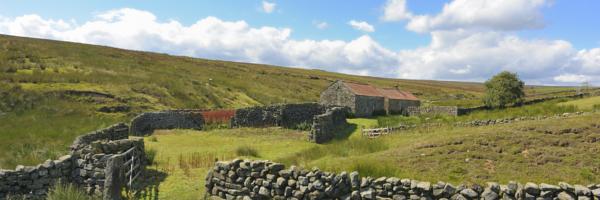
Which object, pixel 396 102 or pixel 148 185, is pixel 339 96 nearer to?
pixel 396 102

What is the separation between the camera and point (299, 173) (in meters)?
10.4

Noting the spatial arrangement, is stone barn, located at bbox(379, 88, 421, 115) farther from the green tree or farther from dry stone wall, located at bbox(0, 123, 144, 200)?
dry stone wall, located at bbox(0, 123, 144, 200)

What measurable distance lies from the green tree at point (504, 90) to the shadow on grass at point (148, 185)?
43.2 meters

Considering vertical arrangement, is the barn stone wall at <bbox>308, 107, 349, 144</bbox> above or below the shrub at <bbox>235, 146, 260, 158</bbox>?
above

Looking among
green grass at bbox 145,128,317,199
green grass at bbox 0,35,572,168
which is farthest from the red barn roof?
green grass at bbox 145,128,317,199

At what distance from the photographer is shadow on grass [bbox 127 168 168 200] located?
458 inches

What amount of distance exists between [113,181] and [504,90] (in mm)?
47545

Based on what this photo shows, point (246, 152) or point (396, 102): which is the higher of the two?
point (396, 102)

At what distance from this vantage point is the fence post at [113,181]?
10.4 meters

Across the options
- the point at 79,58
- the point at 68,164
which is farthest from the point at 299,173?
the point at 79,58

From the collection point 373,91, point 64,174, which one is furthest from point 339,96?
point 64,174

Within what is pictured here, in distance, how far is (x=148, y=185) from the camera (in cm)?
1290

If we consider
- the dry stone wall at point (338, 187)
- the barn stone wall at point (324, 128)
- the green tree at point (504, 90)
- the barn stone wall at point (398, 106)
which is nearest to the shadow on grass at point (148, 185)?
the dry stone wall at point (338, 187)

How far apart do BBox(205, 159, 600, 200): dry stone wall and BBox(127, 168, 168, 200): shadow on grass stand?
157 cm
